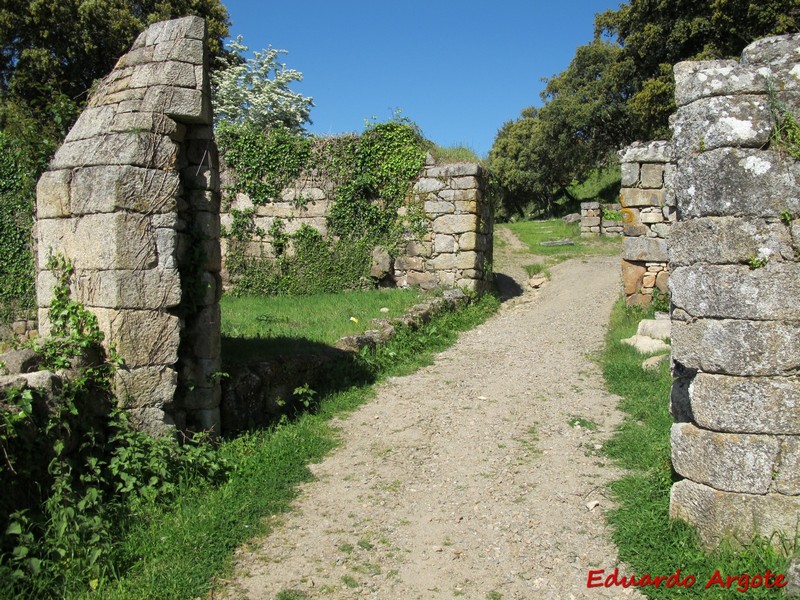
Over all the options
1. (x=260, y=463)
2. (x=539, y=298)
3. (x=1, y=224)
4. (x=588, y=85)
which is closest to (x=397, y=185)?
(x=539, y=298)

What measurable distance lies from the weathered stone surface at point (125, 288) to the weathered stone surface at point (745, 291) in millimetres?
4002

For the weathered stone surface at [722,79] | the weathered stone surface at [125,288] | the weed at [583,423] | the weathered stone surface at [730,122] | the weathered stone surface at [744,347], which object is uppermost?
the weathered stone surface at [722,79]

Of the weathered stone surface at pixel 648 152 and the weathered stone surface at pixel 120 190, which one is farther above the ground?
the weathered stone surface at pixel 648 152

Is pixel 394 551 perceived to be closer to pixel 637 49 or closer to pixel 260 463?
pixel 260 463

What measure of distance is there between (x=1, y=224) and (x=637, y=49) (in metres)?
22.5

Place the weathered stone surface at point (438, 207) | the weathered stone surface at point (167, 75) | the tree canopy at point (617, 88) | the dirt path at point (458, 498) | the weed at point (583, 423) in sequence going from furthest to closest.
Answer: the tree canopy at point (617, 88)
the weathered stone surface at point (438, 207)
the weed at point (583, 423)
the weathered stone surface at point (167, 75)
the dirt path at point (458, 498)

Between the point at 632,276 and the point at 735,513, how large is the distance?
836cm

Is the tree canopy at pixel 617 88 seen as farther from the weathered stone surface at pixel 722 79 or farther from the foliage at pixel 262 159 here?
the weathered stone surface at pixel 722 79

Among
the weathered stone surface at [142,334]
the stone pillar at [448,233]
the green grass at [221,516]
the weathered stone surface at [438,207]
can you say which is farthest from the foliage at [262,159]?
the weathered stone surface at [142,334]

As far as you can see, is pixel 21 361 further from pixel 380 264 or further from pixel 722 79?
pixel 380 264

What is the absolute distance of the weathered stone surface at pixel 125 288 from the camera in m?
5.40

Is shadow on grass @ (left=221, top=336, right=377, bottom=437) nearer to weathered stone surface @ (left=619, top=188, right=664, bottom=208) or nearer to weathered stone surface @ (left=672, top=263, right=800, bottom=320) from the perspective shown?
weathered stone surface @ (left=672, top=263, right=800, bottom=320)

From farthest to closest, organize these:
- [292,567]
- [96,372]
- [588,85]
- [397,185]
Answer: [588,85]
[397,185]
[96,372]
[292,567]

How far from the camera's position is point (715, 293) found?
3881mm
